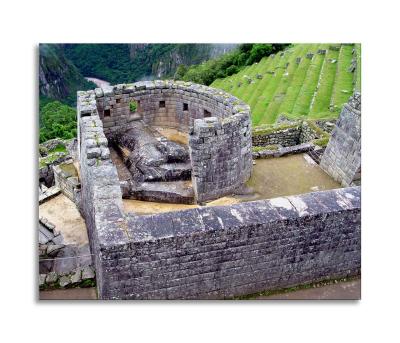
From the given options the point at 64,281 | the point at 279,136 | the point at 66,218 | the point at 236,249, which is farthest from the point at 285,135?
the point at 64,281

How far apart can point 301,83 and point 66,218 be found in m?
17.3

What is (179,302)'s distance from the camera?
311 inches

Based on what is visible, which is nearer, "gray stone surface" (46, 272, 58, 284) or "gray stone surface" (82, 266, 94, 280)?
"gray stone surface" (46, 272, 58, 284)

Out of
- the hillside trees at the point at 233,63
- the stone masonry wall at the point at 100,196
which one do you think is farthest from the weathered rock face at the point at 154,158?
the hillside trees at the point at 233,63

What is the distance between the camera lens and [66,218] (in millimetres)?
11531

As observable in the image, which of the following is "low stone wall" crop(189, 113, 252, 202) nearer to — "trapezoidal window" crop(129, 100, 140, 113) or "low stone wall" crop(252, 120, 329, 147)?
"trapezoidal window" crop(129, 100, 140, 113)

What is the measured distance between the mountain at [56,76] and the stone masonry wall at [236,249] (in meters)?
3.91

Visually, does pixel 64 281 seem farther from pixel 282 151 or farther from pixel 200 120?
pixel 282 151

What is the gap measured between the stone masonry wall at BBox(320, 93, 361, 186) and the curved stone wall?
2.33m

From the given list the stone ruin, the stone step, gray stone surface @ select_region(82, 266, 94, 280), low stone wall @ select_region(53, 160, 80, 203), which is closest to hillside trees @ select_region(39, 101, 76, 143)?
low stone wall @ select_region(53, 160, 80, 203)

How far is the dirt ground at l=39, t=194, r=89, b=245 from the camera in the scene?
417 inches

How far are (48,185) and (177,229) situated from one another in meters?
8.13

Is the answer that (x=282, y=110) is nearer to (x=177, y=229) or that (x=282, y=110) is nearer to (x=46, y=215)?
(x=46, y=215)
